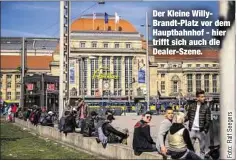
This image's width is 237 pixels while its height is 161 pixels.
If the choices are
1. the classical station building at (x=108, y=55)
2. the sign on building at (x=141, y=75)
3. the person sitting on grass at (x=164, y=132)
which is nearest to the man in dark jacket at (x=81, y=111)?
the classical station building at (x=108, y=55)

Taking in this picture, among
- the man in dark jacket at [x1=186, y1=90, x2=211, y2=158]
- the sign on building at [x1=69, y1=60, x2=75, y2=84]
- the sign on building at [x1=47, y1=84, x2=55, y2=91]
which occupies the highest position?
the sign on building at [x1=69, y1=60, x2=75, y2=84]

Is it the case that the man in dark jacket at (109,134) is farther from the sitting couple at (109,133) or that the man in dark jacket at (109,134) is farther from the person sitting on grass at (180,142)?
the person sitting on grass at (180,142)

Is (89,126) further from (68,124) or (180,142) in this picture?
(180,142)

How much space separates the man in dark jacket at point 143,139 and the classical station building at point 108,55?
333 centimetres

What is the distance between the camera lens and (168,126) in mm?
8273

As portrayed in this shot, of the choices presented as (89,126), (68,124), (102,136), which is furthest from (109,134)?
(68,124)

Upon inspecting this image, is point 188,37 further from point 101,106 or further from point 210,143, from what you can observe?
point 101,106

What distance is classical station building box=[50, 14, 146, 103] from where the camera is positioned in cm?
1342

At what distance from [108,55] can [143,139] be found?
21.7 ft

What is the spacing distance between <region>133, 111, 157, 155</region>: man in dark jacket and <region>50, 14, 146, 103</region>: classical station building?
10.9 ft

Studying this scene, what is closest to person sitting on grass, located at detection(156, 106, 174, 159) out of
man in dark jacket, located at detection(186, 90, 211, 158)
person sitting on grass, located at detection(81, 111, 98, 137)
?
man in dark jacket, located at detection(186, 90, 211, 158)

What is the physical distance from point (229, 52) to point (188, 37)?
1170mm

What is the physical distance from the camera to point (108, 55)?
606 inches

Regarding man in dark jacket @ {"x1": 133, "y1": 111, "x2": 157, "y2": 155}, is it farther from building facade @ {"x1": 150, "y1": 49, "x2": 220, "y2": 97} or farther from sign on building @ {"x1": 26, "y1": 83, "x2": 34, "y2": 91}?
sign on building @ {"x1": 26, "y1": 83, "x2": 34, "y2": 91}
